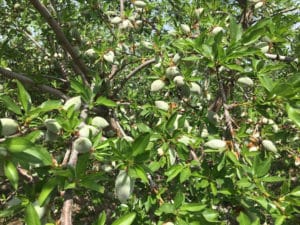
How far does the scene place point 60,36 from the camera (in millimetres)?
2238

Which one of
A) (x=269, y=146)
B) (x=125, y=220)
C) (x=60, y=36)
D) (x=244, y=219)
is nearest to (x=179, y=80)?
(x=269, y=146)

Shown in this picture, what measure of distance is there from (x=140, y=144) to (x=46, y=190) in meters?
0.37

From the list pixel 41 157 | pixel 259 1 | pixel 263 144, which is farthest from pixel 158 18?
pixel 41 157

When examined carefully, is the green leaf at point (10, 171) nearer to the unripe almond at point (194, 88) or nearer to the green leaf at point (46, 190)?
the green leaf at point (46, 190)

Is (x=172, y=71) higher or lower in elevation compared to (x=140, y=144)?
lower

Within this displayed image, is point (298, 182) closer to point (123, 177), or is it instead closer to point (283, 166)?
point (283, 166)

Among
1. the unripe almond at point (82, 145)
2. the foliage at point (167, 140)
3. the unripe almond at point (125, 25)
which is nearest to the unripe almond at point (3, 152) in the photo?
the foliage at point (167, 140)

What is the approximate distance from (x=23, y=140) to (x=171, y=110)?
3.64ft

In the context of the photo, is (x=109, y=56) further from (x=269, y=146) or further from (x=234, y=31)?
(x=269, y=146)

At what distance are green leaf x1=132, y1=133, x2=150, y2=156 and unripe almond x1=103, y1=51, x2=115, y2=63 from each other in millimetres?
1155

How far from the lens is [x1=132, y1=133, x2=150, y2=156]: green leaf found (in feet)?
4.71

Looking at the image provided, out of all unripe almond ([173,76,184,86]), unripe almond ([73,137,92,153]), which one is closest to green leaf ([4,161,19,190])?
unripe almond ([73,137,92,153])

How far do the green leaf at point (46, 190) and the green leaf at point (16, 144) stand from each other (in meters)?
0.22

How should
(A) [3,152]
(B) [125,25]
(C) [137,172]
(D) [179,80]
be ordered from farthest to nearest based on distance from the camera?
(B) [125,25] < (D) [179,80] < (C) [137,172] < (A) [3,152]
